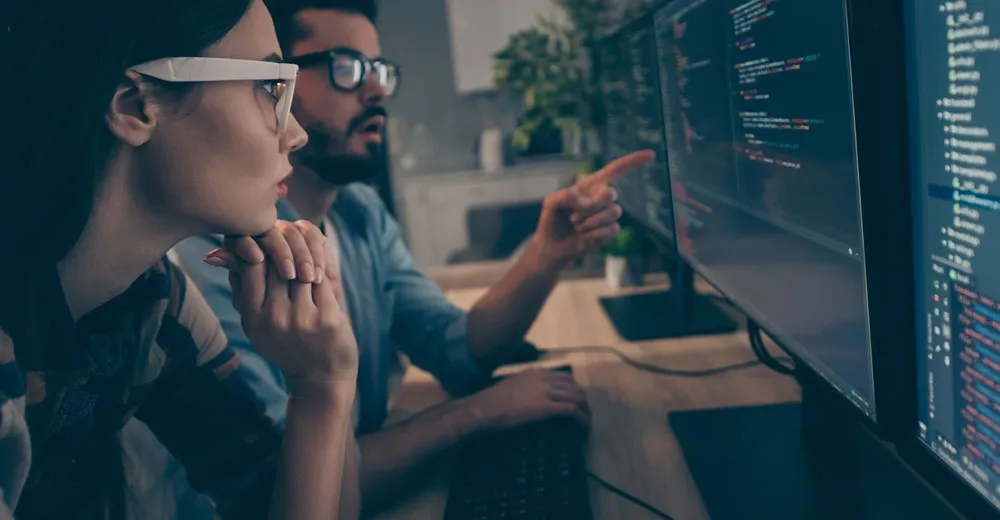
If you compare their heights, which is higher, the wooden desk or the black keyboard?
the black keyboard

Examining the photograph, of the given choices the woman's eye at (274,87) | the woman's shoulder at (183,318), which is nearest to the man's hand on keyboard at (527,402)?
the woman's shoulder at (183,318)

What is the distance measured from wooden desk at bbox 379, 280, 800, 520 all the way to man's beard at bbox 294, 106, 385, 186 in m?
0.38

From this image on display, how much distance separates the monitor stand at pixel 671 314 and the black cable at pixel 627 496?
52 centimetres

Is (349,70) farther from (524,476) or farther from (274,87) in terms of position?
(524,476)

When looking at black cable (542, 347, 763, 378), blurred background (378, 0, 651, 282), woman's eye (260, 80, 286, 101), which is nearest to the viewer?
woman's eye (260, 80, 286, 101)

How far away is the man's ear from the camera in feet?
2.15

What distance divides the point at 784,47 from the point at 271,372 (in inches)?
28.0

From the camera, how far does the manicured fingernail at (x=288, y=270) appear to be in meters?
0.76

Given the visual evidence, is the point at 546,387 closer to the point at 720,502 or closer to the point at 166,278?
the point at 720,502

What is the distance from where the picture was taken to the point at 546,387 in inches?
38.3

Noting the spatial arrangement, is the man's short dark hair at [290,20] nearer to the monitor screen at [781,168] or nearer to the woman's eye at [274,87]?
the woman's eye at [274,87]

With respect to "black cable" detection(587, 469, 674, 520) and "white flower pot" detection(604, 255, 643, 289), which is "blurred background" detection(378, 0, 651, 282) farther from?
"black cable" detection(587, 469, 674, 520)

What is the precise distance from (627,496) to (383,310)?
2.34 feet

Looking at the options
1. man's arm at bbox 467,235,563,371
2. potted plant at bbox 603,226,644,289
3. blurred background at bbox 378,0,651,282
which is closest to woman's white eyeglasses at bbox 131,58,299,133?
man's arm at bbox 467,235,563,371
